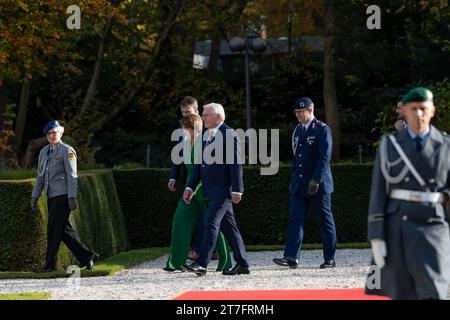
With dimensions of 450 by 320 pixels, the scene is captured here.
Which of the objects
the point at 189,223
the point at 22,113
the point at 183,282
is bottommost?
the point at 183,282

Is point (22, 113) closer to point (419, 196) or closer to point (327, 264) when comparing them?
point (327, 264)

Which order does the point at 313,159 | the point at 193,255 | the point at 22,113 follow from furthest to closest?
1. the point at 22,113
2. the point at 193,255
3. the point at 313,159

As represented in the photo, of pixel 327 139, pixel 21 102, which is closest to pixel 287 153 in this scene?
pixel 21 102

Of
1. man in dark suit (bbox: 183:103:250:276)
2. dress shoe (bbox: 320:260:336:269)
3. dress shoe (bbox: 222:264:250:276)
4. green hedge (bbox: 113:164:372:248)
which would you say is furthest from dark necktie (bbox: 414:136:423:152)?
green hedge (bbox: 113:164:372:248)

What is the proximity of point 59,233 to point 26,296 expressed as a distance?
288 cm

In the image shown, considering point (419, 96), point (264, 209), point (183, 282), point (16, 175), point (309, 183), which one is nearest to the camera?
point (419, 96)

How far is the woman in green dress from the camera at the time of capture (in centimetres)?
1469

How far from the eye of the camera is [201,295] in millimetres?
11539

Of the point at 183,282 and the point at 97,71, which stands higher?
the point at 97,71

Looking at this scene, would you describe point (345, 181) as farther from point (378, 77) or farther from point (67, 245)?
point (378, 77)

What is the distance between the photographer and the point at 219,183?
1403cm

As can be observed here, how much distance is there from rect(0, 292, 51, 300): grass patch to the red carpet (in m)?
1.36

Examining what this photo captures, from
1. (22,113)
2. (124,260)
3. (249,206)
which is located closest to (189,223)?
(124,260)

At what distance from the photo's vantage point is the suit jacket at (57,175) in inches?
585
